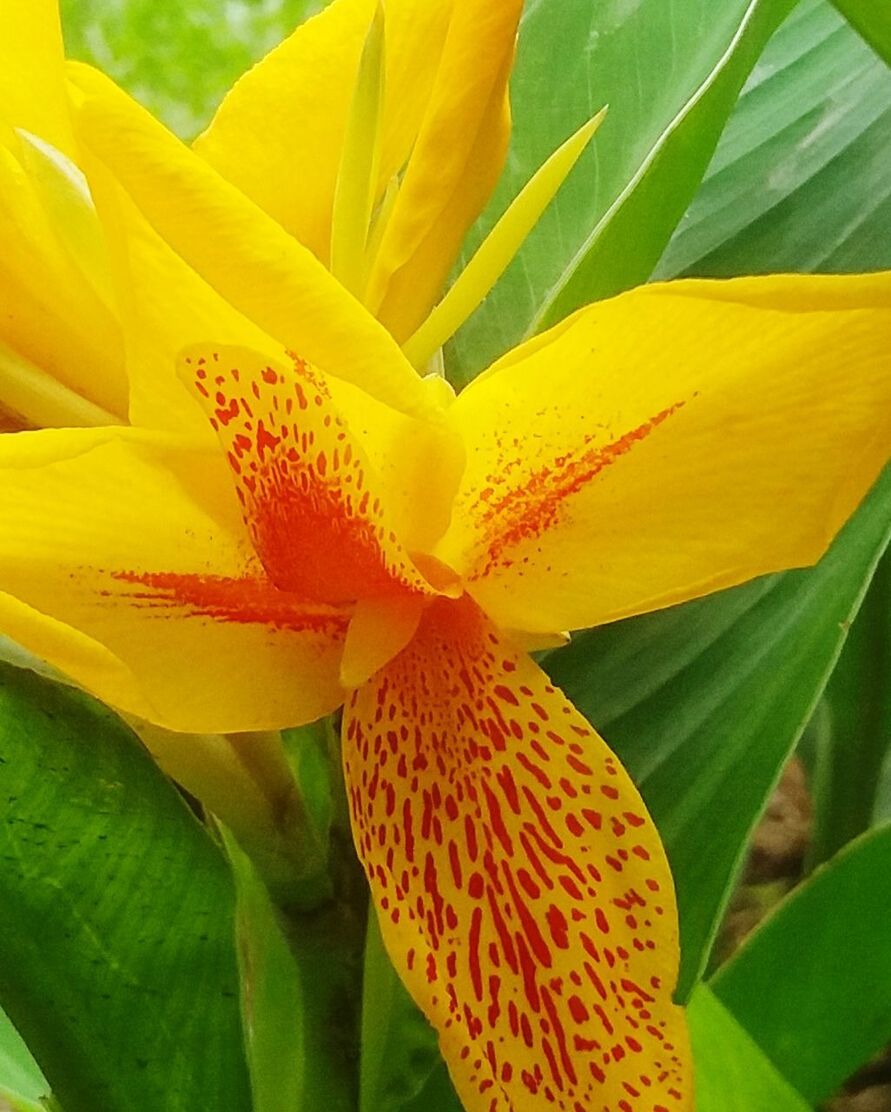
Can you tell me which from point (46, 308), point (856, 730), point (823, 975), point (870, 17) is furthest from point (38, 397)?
point (856, 730)

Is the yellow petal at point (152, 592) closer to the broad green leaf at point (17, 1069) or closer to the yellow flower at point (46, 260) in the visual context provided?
the yellow flower at point (46, 260)

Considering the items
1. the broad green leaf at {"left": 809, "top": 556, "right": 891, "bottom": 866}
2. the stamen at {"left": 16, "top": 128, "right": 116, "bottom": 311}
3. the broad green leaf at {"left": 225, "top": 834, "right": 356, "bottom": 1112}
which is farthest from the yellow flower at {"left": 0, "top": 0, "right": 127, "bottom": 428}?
the broad green leaf at {"left": 809, "top": 556, "right": 891, "bottom": 866}

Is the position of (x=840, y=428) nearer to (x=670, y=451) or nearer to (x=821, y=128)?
(x=670, y=451)

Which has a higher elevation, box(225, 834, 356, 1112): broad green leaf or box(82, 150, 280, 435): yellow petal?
box(82, 150, 280, 435): yellow petal

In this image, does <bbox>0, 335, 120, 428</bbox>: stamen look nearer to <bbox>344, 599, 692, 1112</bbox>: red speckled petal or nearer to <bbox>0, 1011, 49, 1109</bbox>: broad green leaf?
<bbox>344, 599, 692, 1112</bbox>: red speckled petal

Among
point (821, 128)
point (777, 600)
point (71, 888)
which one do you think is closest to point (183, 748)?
point (71, 888)

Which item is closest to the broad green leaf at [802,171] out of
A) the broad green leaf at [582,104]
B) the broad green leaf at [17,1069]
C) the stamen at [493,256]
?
the broad green leaf at [582,104]
